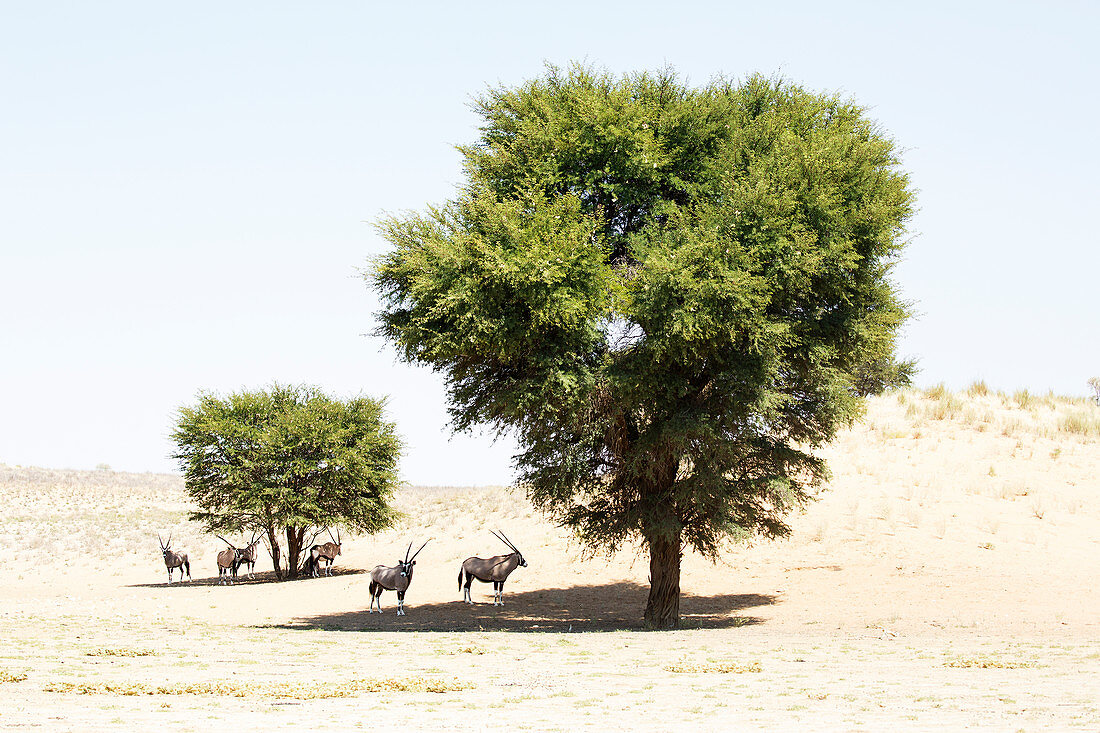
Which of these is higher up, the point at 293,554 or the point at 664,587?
the point at 293,554

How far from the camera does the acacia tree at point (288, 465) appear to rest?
38.9 m

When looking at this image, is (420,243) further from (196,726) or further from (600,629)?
(196,726)

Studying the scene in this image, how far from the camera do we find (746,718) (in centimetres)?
1012

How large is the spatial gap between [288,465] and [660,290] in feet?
80.9

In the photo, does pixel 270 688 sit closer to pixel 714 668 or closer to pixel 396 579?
pixel 714 668

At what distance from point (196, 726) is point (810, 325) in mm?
15346

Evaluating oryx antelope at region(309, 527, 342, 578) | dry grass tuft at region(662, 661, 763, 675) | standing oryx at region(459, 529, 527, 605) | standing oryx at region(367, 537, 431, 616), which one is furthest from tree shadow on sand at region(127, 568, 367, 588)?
dry grass tuft at region(662, 661, 763, 675)

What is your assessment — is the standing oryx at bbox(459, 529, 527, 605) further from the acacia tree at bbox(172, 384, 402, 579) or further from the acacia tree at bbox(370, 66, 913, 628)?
the acacia tree at bbox(172, 384, 402, 579)

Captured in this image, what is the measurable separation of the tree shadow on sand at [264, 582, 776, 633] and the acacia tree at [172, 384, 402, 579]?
983cm

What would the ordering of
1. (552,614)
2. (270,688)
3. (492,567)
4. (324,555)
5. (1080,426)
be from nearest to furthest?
1. (270,688)
2. (552,614)
3. (492,567)
4. (324,555)
5. (1080,426)

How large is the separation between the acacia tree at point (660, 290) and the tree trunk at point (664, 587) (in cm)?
5

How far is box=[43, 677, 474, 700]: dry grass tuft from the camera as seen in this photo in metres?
11.5

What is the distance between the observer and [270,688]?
12.0 metres

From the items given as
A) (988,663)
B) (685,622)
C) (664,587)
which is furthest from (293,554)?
(988,663)
